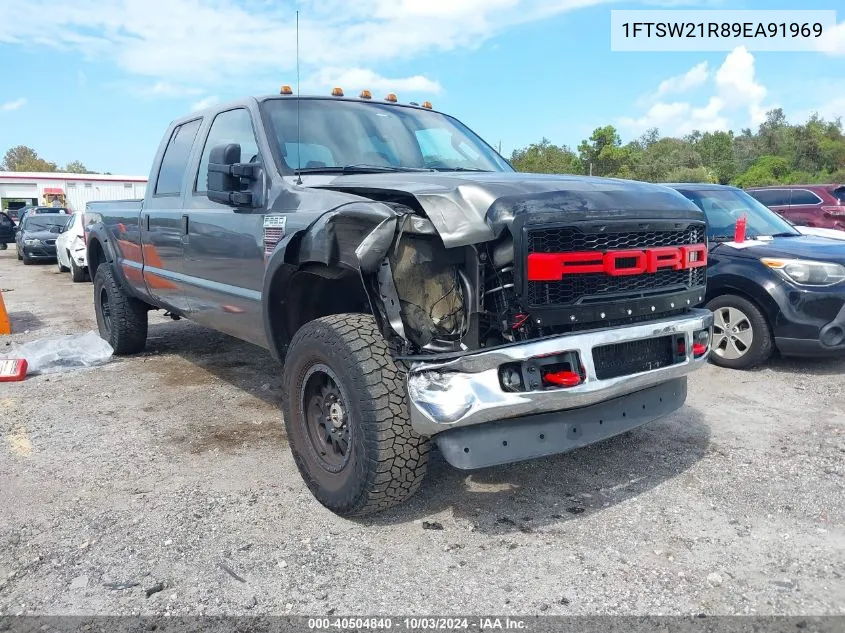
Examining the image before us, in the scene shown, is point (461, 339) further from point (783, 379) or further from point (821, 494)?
point (783, 379)

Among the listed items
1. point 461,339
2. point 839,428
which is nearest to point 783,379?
point 839,428

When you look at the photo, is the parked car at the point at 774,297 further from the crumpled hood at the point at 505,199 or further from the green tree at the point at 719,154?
the green tree at the point at 719,154

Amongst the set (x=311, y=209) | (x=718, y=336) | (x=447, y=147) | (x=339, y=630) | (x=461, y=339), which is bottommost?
(x=339, y=630)

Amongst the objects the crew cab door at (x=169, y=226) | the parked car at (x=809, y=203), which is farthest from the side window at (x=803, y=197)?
the crew cab door at (x=169, y=226)

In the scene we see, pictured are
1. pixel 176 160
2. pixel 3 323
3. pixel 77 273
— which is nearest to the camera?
pixel 176 160

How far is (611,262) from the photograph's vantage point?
2943 millimetres

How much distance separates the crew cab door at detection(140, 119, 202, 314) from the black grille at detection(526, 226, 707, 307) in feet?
9.23

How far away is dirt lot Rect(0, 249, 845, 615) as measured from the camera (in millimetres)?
2605

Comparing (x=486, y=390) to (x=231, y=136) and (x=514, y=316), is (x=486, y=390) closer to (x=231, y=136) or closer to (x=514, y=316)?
(x=514, y=316)

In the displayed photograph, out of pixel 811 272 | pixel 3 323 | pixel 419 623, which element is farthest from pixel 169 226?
pixel 811 272

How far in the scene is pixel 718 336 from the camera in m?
6.01

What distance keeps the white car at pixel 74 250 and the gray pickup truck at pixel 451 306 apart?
11.2 metres

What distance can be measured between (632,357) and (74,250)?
1337cm

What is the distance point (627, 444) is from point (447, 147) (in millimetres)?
2150
